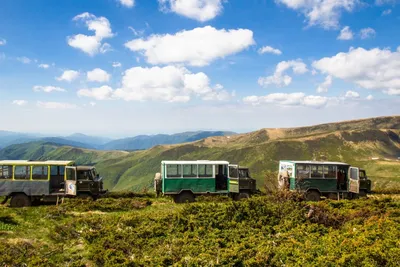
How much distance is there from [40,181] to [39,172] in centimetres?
61

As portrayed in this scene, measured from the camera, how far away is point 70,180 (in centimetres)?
2094

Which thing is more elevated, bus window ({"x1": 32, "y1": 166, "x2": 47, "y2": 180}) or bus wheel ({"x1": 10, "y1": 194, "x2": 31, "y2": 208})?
bus window ({"x1": 32, "y1": 166, "x2": 47, "y2": 180})

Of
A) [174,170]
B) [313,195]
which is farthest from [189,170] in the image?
[313,195]

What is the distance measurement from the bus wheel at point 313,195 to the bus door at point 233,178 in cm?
561

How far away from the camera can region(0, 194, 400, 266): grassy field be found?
9.77 m

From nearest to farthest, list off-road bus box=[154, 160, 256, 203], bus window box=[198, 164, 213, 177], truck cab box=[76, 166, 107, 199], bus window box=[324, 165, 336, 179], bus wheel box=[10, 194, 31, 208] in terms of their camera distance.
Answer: bus wheel box=[10, 194, 31, 208] → truck cab box=[76, 166, 107, 199] → off-road bus box=[154, 160, 256, 203] → bus window box=[198, 164, 213, 177] → bus window box=[324, 165, 336, 179]

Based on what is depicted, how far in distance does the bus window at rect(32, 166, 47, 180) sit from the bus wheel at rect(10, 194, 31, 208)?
4.68 feet

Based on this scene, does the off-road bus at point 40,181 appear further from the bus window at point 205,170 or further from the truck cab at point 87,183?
the bus window at point 205,170

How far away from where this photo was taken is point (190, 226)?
1365 cm

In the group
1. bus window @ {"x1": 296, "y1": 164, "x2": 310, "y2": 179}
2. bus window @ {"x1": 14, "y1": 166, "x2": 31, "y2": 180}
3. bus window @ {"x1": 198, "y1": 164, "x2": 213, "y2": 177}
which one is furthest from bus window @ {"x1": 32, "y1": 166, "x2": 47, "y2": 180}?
bus window @ {"x1": 296, "y1": 164, "x2": 310, "y2": 179}

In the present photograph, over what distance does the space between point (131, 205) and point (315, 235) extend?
12.0 metres

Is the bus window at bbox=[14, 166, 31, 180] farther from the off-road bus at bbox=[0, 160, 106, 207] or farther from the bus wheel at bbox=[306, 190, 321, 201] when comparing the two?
the bus wheel at bbox=[306, 190, 321, 201]

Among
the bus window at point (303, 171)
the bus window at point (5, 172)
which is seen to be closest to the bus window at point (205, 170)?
the bus window at point (303, 171)

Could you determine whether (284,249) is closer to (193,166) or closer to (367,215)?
(367,215)
